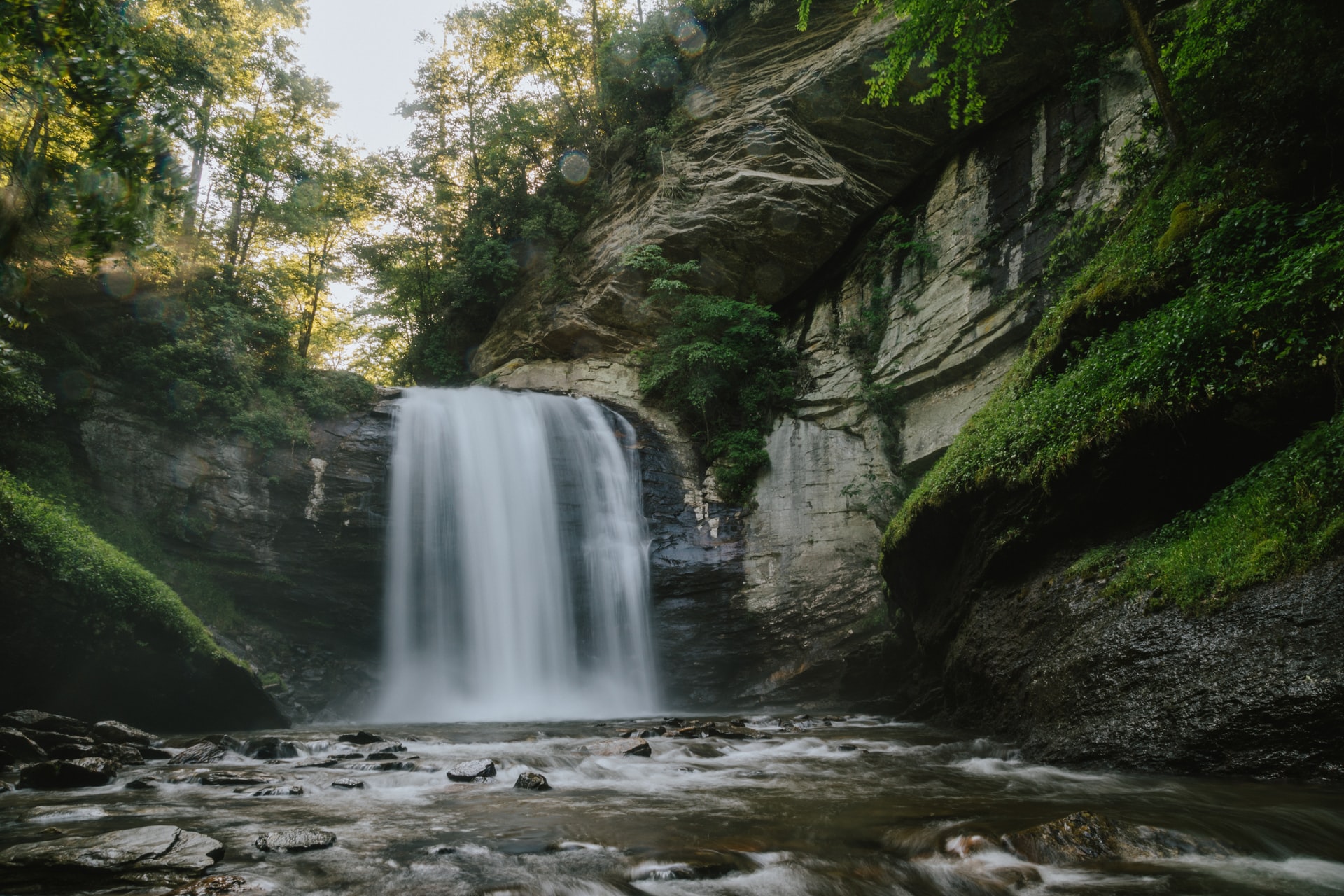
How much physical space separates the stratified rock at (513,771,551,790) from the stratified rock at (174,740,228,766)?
360 centimetres

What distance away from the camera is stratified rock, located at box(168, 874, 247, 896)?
297cm

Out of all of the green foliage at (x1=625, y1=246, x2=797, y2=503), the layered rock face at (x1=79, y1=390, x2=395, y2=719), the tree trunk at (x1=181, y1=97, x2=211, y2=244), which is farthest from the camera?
the green foliage at (x1=625, y1=246, x2=797, y2=503)

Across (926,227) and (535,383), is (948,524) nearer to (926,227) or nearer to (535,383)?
(926,227)

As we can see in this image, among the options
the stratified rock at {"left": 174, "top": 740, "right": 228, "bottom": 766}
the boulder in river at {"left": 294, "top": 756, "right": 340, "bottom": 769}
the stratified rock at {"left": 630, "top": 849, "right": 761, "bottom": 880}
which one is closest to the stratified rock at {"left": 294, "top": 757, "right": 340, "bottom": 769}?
the boulder in river at {"left": 294, "top": 756, "right": 340, "bottom": 769}

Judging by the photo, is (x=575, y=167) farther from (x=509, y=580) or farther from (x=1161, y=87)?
(x=1161, y=87)

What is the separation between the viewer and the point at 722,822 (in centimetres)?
453

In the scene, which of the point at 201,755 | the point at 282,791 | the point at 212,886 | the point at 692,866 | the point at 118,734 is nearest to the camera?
the point at 212,886

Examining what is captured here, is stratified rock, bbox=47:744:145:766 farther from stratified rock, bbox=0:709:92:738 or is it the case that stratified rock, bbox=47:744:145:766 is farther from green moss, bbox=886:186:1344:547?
green moss, bbox=886:186:1344:547

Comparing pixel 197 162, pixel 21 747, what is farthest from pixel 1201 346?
pixel 197 162

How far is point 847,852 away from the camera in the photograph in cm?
377

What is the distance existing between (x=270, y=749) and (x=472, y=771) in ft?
9.97

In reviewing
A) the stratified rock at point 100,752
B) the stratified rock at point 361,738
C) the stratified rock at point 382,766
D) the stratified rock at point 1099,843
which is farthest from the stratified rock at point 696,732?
Result: the stratified rock at point 100,752

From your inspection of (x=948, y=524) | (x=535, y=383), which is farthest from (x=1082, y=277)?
(x=535, y=383)

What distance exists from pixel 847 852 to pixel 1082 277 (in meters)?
7.96
